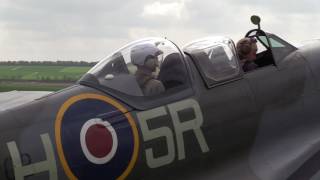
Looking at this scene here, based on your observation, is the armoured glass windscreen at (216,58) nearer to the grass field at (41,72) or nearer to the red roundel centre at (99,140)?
the red roundel centre at (99,140)

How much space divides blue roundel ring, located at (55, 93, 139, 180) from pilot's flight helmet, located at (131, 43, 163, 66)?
2.24ft

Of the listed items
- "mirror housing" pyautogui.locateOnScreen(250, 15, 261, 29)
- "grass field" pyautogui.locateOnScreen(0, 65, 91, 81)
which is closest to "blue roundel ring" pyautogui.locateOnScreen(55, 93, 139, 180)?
"mirror housing" pyautogui.locateOnScreen(250, 15, 261, 29)

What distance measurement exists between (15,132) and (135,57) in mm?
1669

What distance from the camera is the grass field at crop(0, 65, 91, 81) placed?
5609cm

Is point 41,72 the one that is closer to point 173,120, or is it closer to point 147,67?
point 147,67

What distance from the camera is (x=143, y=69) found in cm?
577

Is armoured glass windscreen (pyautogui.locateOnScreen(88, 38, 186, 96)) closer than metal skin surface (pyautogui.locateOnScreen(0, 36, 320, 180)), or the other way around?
metal skin surface (pyautogui.locateOnScreen(0, 36, 320, 180))

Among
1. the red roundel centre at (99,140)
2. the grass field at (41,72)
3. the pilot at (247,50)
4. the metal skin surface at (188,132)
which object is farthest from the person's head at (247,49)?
the grass field at (41,72)

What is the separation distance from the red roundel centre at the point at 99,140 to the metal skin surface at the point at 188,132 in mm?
21

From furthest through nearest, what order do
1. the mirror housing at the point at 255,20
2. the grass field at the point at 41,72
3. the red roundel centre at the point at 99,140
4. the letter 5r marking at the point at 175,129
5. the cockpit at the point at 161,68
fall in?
the grass field at the point at 41,72 < the mirror housing at the point at 255,20 < the cockpit at the point at 161,68 < the letter 5r marking at the point at 175,129 < the red roundel centre at the point at 99,140

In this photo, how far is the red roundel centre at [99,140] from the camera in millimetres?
5086

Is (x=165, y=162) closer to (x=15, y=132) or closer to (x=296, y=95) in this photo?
(x=15, y=132)

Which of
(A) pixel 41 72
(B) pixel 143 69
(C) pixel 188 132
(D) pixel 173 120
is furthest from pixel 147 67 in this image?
(A) pixel 41 72

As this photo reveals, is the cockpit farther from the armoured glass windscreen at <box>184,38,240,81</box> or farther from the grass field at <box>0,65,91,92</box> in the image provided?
the grass field at <box>0,65,91,92</box>
